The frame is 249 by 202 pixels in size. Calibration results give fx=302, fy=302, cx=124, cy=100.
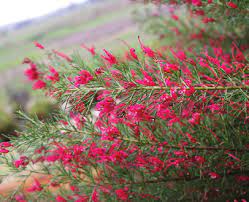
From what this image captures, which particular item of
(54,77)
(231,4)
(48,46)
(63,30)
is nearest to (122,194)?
(54,77)

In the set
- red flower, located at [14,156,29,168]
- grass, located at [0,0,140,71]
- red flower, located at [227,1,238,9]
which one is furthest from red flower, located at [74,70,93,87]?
grass, located at [0,0,140,71]

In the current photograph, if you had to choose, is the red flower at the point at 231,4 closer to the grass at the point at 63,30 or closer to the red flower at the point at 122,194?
the red flower at the point at 122,194

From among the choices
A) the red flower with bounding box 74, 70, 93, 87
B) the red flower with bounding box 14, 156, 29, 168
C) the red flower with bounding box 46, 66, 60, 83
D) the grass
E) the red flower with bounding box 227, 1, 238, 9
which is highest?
the red flower with bounding box 227, 1, 238, 9

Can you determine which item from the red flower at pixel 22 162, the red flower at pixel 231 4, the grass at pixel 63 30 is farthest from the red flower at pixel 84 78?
the grass at pixel 63 30

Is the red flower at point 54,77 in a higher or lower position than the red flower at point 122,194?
higher

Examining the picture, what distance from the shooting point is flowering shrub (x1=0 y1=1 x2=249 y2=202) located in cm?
77

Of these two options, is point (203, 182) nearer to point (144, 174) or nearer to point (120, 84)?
point (144, 174)

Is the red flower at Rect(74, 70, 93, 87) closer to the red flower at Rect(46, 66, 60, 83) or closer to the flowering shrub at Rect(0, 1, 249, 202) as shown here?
the flowering shrub at Rect(0, 1, 249, 202)

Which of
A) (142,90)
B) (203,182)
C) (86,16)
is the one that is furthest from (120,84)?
(86,16)

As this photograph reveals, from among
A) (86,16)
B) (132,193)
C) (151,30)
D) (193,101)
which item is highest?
(193,101)

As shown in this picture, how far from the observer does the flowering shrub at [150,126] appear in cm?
77

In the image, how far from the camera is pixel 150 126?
3.44ft

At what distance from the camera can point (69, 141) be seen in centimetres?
112

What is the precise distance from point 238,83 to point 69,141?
2.07ft
